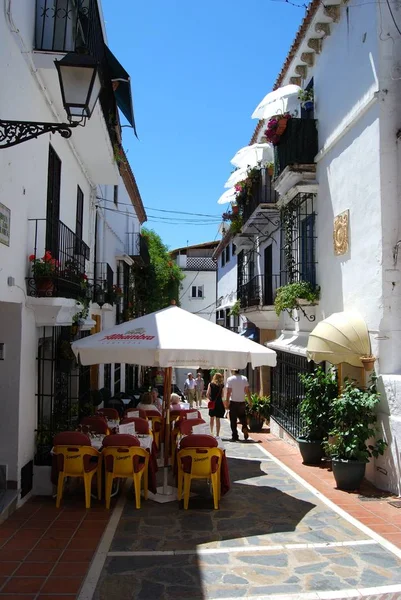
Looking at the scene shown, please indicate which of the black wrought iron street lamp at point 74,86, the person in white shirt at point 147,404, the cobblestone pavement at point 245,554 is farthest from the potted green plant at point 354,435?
the black wrought iron street lamp at point 74,86

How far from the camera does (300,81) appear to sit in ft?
42.9

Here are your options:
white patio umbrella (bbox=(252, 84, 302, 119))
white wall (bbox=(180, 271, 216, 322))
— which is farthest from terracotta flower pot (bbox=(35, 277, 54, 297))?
white wall (bbox=(180, 271, 216, 322))

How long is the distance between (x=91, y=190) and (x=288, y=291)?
564 cm

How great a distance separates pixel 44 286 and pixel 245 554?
4.41 m

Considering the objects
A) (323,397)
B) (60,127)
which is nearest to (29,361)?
(60,127)

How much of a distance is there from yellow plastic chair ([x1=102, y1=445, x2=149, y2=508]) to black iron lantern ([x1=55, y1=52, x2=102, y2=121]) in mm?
4292

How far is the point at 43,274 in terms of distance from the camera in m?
7.46

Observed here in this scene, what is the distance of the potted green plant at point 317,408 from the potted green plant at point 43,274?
15.9 ft

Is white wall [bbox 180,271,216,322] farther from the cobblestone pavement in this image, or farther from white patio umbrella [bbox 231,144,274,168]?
the cobblestone pavement

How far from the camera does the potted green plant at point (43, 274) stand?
7445 mm

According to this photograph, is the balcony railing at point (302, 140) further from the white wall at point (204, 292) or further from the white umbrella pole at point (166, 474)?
the white wall at point (204, 292)

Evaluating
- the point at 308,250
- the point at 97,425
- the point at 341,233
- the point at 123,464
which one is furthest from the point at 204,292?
the point at 123,464

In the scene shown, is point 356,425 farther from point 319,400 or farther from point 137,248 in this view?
point 137,248

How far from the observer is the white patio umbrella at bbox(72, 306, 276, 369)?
7258 millimetres
